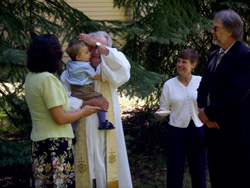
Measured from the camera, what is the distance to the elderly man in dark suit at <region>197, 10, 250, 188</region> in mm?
2924

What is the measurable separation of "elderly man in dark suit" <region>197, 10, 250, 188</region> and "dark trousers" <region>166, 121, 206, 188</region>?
75cm

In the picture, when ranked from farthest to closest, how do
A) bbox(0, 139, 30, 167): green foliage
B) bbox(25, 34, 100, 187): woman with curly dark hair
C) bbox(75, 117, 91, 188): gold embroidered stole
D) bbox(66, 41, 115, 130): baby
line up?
bbox(0, 139, 30, 167): green foliage → bbox(75, 117, 91, 188): gold embroidered stole → bbox(66, 41, 115, 130): baby → bbox(25, 34, 100, 187): woman with curly dark hair

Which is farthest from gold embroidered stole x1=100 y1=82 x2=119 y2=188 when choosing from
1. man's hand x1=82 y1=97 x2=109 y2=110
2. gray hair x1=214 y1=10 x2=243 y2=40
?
gray hair x1=214 y1=10 x2=243 y2=40

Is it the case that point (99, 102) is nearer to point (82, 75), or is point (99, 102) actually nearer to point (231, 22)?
point (82, 75)

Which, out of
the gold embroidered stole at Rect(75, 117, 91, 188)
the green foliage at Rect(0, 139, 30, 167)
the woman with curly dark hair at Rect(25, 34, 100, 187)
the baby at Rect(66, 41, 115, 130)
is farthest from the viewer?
the green foliage at Rect(0, 139, 30, 167)

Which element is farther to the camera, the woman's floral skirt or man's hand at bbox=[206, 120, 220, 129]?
man's hand at bbox=[206, 120, 220, 129]

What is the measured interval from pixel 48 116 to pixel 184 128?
179cm

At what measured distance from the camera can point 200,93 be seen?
11.5ft

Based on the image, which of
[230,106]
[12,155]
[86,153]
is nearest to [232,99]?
[230,106]

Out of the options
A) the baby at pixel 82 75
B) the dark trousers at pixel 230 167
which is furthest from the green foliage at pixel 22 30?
the dark trousers at pixel 230 167

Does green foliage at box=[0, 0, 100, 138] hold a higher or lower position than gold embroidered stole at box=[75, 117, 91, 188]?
higher

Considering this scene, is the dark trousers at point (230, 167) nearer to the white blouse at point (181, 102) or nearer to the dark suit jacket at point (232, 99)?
the dark suit jacket at point (232, 99)

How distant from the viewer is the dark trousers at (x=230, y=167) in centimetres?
298

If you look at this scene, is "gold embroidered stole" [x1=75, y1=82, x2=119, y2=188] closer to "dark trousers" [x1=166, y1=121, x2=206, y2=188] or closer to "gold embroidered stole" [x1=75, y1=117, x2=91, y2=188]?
"gold embroidered stole" [x1=75, y1=117, x2=91, y2=188]
